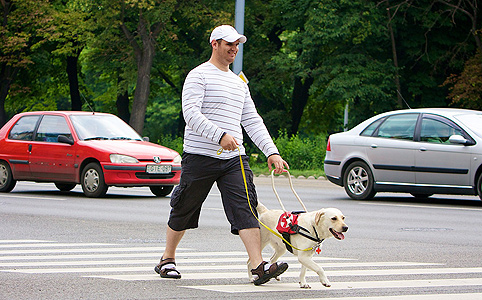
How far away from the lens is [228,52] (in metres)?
6.69

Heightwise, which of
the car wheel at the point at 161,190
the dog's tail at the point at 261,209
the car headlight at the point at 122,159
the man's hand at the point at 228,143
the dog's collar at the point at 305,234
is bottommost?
the car wheel at the point at 161,190

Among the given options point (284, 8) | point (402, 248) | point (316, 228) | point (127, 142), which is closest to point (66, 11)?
point (284, 8)

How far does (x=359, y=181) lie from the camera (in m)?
16.3

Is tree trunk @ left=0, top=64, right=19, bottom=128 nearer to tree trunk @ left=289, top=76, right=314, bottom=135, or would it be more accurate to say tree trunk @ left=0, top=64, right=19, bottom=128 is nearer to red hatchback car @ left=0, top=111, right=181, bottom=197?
tree trunk @ left=289, top=76, right=314, bottom=135

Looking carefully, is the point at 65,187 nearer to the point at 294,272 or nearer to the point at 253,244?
the point at 294,272

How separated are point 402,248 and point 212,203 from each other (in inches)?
258

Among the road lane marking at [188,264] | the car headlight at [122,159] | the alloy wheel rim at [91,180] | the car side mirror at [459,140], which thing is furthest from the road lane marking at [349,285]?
the alloy wheel rim at [91,180]

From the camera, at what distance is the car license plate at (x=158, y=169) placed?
15773mm

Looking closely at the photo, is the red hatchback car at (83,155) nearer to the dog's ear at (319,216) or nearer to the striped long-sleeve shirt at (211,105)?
the striped long-sleeve shirt at (211,105)

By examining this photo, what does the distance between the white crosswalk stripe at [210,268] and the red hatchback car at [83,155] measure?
251 inches

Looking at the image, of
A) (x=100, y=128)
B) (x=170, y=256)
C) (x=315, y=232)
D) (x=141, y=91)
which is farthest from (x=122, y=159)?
(x=141, y=91)

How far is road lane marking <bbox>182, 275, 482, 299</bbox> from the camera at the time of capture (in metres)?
6.59

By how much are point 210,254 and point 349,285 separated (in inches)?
88.7

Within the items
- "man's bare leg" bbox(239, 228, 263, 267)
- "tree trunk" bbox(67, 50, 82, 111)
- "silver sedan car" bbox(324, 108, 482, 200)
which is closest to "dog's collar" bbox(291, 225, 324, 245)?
"man's bare leg" bbox(239, 228, 263, 267)
